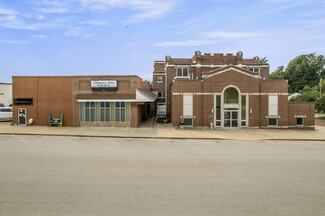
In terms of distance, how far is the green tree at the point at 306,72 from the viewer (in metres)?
74.1

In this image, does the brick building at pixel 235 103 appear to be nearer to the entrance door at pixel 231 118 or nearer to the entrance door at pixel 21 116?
the entrance door at pixel 231 118

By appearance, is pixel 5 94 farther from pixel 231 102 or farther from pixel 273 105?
pixel 273 105

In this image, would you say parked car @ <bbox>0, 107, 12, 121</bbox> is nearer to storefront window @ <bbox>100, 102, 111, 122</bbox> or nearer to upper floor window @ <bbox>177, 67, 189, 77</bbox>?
storefront window @ <bbox>100, 102, 111, 122</bbox>

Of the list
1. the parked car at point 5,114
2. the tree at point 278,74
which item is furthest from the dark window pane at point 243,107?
the tree at point 278,74

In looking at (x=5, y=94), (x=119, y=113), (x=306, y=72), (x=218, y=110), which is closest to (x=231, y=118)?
(x=218, y=110)

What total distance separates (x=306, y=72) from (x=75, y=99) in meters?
80.2

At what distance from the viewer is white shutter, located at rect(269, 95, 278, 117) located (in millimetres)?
22719

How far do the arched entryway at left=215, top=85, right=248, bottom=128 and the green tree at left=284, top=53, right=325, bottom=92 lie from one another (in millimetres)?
64701

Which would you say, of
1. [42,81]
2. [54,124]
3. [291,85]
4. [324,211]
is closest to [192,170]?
[324,211]

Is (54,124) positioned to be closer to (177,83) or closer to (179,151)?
(177,83)

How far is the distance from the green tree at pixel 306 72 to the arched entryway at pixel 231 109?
64.7 m

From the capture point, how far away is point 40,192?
21.0ft

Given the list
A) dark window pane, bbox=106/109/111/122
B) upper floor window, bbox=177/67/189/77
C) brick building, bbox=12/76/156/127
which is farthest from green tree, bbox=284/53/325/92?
dark window pane, bbox=106/109/111/122

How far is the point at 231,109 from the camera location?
22812 mm
